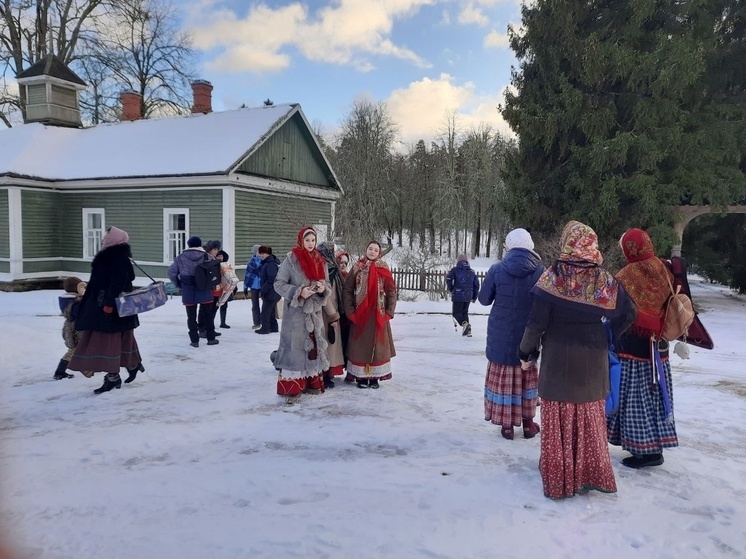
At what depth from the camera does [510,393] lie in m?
4.56

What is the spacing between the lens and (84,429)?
4.87 meters

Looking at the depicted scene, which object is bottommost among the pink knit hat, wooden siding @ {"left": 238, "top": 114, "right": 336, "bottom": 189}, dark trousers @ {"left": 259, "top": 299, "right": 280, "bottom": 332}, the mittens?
dark trousers @ {"left": 259, "top": 299, "right": 280, "bottom": 332}

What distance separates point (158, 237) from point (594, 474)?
15565mm

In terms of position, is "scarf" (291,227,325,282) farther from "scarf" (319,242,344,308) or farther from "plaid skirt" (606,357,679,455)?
"plaid skirt" (606,357,679,455)

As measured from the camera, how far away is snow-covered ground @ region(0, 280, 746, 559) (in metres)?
3.12

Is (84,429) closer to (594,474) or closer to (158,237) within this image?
(594,474)

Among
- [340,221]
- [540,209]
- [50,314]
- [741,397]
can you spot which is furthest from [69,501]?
[340,221]

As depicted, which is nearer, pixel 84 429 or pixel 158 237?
pixel 84 429

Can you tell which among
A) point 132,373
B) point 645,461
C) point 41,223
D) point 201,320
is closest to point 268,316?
point 201,320

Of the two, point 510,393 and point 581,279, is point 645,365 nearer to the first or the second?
point 510,393

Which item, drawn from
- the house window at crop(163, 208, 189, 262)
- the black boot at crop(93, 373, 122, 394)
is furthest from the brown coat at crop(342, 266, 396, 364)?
the house window at crop(163, 208, 189, 262)

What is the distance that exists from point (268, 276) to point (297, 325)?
406 cm

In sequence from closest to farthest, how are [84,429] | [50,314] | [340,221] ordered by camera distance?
[84,429] < [50,314] < [340,221]

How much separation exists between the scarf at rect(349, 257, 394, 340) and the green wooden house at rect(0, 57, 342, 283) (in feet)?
33.2
